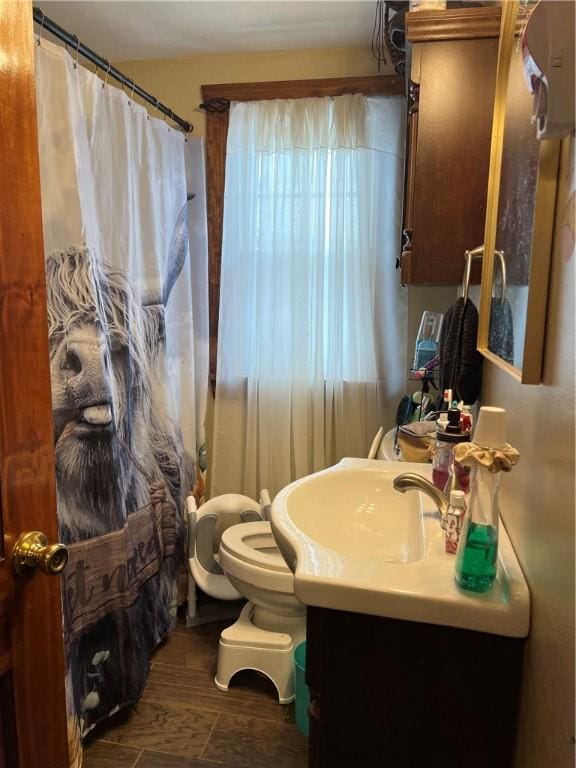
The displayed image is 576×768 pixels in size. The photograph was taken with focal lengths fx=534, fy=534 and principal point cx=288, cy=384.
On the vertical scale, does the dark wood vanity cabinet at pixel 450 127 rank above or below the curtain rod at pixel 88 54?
below

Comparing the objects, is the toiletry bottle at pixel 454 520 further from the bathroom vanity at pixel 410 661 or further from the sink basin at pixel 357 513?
the sink basin at pixel 357 513

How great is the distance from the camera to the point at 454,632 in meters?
0.80

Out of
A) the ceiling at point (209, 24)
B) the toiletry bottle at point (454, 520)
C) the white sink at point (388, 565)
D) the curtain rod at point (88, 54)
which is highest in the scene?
the ceiling at point (209, 24)

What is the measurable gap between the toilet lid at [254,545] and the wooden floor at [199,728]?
46cm

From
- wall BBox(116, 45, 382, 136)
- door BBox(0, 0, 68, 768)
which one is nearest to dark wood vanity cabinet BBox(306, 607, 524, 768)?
door BBox(0, 0, 68, 768)

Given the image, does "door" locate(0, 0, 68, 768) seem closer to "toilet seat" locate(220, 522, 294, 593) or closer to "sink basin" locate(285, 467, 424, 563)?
"sink basin" locate(285, 467, 424, 563)

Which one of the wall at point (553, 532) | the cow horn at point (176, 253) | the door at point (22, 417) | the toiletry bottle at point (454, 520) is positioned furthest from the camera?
the cow horn at point (176, 253)

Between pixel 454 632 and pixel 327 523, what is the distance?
517 mm

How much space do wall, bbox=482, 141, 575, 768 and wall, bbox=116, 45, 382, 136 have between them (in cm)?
189

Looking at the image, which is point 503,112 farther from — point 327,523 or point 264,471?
point 264,471

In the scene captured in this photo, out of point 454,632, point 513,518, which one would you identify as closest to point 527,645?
point 454,632

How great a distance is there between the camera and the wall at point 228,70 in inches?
88.5

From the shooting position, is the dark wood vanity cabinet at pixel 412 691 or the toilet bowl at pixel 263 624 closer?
the dark wood vanity cabinet at pixel 412 691

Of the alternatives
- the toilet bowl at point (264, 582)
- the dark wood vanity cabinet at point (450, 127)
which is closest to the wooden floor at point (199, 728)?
the toilet bowl at point (264, 582)
